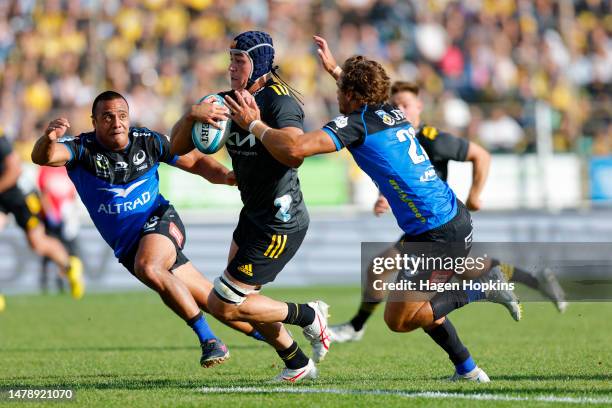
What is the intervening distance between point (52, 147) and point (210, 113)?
170 centimetres

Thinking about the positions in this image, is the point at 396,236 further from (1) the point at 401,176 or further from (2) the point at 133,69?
(1) the point at 401,176

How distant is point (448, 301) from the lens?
23.9ft

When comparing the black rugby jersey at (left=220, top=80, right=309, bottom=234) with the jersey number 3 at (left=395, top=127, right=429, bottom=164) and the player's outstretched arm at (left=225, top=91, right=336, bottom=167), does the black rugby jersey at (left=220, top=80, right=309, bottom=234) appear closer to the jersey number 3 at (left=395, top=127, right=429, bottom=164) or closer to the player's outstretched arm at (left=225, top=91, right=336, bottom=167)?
the player's outstretched arm at (left=225, top=91, right=336, bottom=167)

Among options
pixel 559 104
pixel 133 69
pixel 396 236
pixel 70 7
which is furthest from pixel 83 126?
pixel 559 104

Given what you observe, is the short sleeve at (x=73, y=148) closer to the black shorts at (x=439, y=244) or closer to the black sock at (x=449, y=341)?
the black shorts at (x=439, y=244)

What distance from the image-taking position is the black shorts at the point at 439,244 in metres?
7.16

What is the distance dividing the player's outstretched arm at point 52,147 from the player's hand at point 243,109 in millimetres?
1589

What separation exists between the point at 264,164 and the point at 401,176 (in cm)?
99

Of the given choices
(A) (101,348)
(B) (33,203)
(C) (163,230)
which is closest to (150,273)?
(C) (163,230)

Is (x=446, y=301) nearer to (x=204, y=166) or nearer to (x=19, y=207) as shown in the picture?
(x=204, y=166)

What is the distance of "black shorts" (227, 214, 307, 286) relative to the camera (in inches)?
285

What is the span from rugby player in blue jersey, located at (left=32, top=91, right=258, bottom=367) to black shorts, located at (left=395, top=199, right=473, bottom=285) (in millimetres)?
1651

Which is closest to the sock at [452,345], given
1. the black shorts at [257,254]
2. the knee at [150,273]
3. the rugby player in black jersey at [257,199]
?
the rugby player in black jersey at [257,199]

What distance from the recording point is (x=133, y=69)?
68.3 ft
